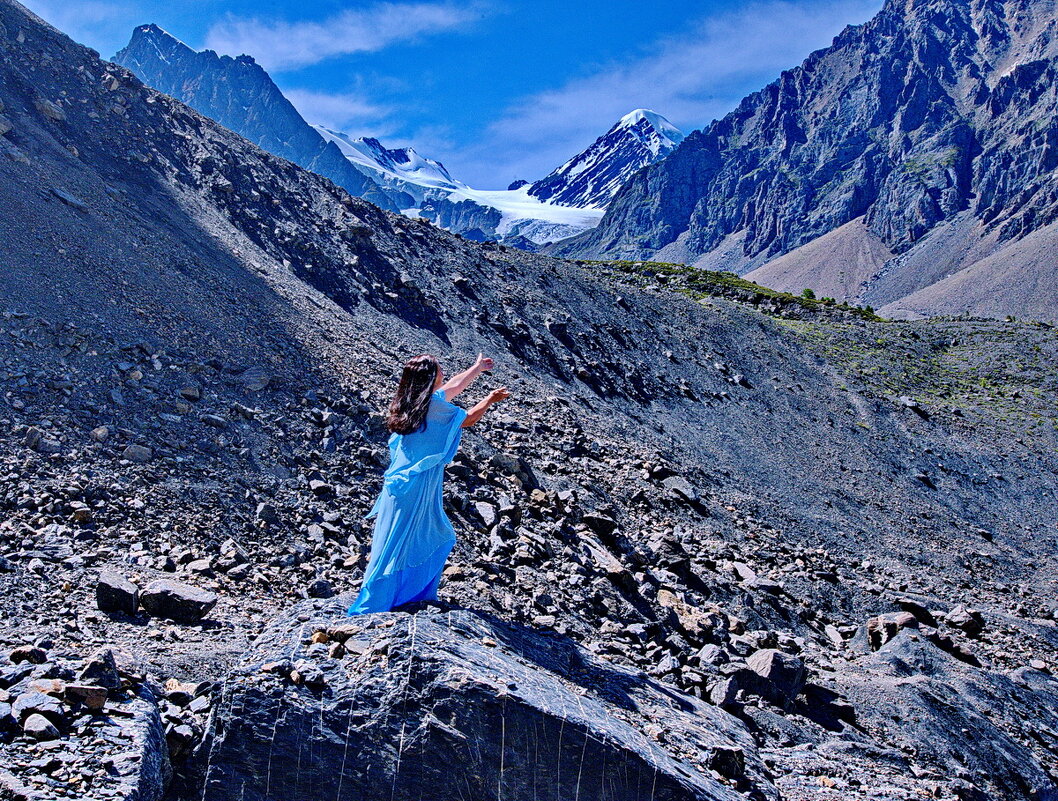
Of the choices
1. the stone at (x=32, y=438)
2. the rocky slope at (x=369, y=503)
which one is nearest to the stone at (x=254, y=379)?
the rocky slope at (x=369, y=503)

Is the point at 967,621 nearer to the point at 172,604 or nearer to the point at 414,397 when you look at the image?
the point at 414,397

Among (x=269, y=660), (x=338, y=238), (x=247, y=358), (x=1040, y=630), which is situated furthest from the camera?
(x=338, y=238)

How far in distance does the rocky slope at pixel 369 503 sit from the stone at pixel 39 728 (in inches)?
0.6

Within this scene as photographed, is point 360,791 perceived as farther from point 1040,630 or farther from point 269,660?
point 1040,630

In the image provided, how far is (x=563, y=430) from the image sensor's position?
691 inches

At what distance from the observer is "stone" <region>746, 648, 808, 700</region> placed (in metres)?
7.74

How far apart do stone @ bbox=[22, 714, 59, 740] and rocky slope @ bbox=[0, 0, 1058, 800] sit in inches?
0.6

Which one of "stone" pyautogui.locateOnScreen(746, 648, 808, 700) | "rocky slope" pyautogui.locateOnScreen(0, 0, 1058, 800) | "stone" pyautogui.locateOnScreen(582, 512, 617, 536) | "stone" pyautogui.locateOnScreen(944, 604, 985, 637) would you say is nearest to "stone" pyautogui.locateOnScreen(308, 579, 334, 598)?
"rocky slope" pyautogui.locateOnScreen(0, 0, 1058, 800)

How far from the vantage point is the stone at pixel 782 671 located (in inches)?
305

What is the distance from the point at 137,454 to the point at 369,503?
123 inches

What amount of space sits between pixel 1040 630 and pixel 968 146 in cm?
21485

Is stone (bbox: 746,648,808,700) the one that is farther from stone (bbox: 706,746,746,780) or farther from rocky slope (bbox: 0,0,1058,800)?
stone (bbox: 706,746,746,780)

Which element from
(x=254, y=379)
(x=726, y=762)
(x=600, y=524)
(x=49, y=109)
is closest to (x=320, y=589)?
(x=726, y=762)

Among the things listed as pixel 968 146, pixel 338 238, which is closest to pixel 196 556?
pixel 338 238
